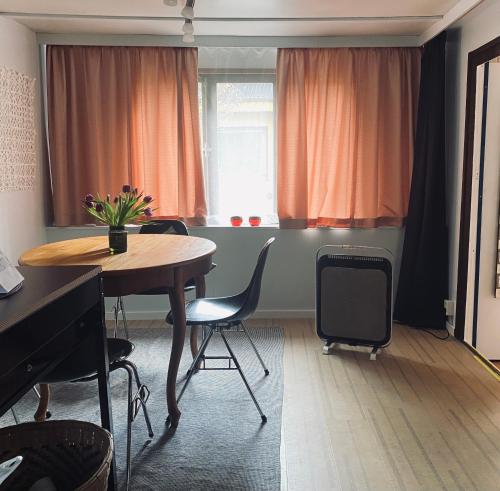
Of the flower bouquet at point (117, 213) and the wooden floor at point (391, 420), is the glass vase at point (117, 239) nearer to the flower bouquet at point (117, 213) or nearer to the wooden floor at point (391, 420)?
the flower bouquet at point (117, 213)

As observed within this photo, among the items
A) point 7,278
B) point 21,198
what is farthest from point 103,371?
point 21,198

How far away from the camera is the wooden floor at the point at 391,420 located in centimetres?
215

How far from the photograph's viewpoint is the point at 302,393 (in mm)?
2930

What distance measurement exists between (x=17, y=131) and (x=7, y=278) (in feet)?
8.54

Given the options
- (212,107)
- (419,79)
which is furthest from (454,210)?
(212,107)

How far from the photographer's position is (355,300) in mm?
3406

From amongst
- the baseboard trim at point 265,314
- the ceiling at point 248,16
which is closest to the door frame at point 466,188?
the ceiling at point 248,16

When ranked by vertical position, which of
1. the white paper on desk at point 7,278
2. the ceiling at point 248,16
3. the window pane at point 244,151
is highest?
the ceiling at point 248,16

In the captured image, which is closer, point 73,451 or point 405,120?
point 73,451

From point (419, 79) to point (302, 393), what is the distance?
2.62 metres

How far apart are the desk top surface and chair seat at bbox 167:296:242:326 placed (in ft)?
3.04

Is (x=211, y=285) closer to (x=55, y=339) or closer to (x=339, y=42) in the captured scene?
(x=339, y=42)

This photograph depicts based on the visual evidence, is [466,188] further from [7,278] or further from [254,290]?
[7,278]

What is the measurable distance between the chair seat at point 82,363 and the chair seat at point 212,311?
1.39 feet
